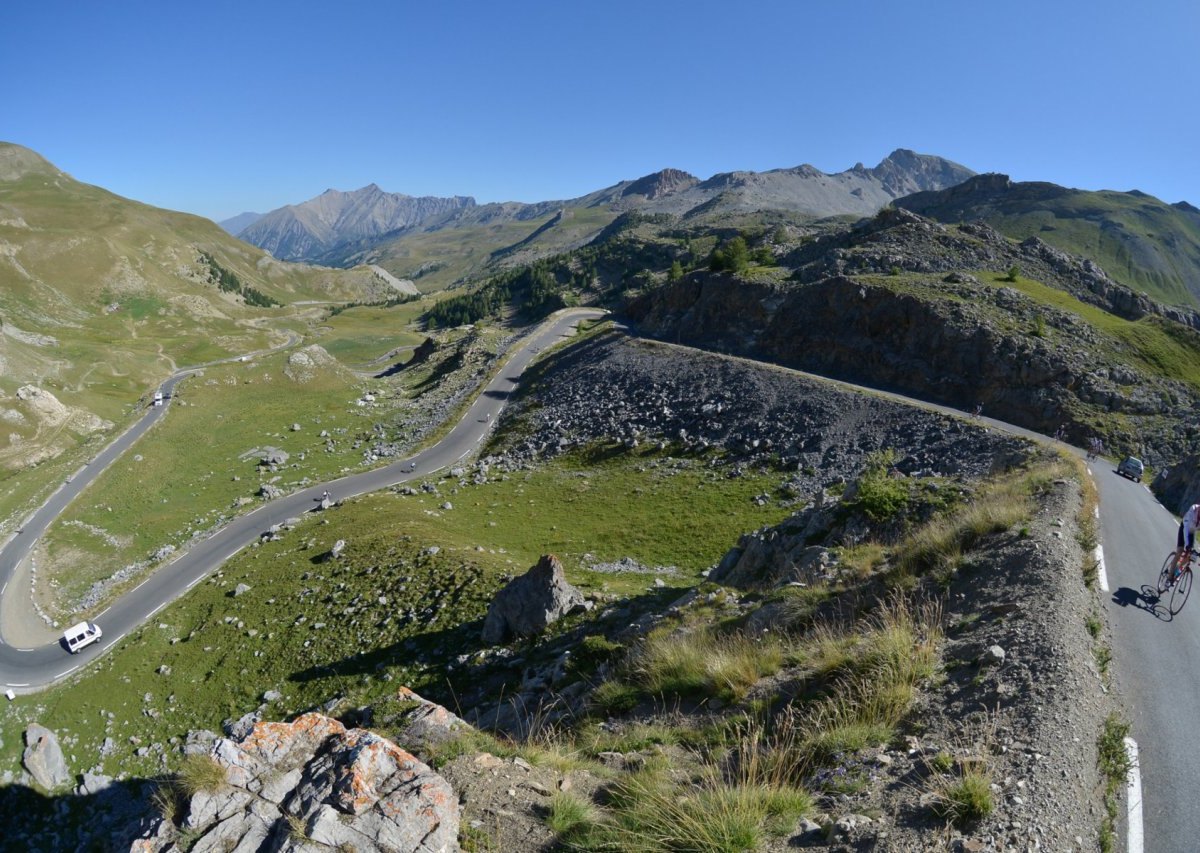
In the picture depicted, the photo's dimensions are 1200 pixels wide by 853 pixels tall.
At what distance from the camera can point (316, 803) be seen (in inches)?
268

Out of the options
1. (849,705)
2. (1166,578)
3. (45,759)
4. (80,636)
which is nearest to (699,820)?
(849,705)

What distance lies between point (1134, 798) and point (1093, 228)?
243m

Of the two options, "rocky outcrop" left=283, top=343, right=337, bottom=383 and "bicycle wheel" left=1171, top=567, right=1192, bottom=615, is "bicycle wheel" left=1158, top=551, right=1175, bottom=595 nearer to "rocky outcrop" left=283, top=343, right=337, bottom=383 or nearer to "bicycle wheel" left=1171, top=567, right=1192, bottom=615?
"bicycle wheel" left=1171, top=567, right=1192, bottom=615

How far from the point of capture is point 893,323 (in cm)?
4412

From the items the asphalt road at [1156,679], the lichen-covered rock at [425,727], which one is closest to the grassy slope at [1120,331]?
the asphalt road at [1156,679]

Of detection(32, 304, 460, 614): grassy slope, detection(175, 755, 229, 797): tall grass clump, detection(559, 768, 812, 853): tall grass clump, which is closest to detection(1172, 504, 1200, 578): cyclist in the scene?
detection(559, 768, 812, 853): tall grass clump

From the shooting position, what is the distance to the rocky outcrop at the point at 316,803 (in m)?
6.29

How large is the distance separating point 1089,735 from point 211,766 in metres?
11.2

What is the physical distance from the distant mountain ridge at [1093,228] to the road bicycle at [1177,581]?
18680cm

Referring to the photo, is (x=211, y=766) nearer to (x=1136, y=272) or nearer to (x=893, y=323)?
(x=893, y=323)

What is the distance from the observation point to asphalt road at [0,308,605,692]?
2659cm

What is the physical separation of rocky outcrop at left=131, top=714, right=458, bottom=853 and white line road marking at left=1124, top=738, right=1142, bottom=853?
7.22 metres

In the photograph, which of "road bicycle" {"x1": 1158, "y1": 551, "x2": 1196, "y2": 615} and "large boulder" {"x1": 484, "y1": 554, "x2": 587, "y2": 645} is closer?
"road bicycle" {"x1": 1158, "y1": 551, "x2": 1196, "y2": 615}

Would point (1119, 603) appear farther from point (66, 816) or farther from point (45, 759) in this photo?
point (45, 759)
